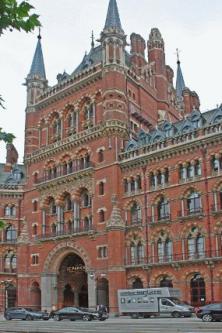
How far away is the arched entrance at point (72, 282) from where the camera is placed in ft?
202

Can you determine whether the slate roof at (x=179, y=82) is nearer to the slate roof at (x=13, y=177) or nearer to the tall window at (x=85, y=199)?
the slate roof at (x=13, y=177)

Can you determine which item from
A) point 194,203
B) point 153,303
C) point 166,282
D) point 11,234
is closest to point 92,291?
point 166,282

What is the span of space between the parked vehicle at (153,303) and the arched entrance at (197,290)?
259 centimetres

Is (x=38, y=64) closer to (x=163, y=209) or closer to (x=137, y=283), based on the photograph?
(x=163, y=209)

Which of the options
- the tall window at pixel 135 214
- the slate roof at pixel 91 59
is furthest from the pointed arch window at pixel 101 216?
the slate roof at pixel 91 59

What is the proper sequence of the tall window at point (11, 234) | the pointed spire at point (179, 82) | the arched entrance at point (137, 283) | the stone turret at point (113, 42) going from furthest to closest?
the pointed spire at point (179, 82)
the tall window at point (11, 234)
the stone turret at point (113, 42)
the arched entrance at point (137, 283)

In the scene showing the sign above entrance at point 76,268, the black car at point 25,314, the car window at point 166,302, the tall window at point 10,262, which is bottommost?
the black car at point 25,314

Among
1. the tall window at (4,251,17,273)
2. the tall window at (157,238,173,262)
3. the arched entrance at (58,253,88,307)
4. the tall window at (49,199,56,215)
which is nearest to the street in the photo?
the tall window at (157,238,173,262)

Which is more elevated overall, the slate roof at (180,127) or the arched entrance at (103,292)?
the slate roof at (180,127)

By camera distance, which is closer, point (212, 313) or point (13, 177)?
point (212, 313)

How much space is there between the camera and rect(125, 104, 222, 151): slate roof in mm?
51969

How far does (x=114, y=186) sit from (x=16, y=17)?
161 feet

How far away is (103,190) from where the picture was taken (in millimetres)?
57938

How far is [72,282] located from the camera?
62.8m
